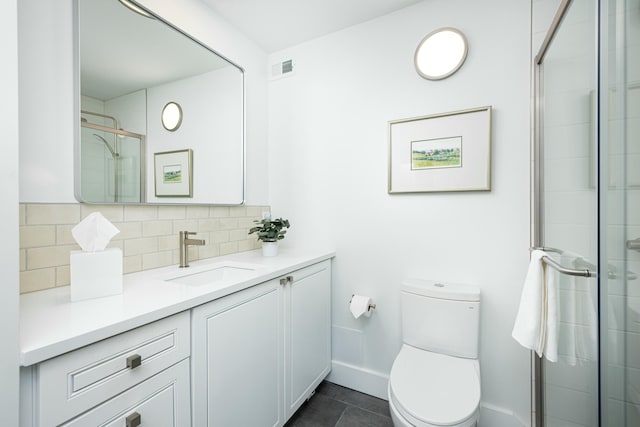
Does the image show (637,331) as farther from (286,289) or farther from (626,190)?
(286,289)

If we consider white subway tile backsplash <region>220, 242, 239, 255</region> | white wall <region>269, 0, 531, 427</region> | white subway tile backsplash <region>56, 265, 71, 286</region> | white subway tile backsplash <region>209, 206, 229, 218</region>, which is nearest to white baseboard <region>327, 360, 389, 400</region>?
white wall <region>269, 0, 531, 427</region>

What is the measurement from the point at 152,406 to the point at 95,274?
48 cm

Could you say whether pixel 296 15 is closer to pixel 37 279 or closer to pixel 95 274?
pixel 95 274

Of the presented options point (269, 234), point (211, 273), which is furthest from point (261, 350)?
point (269, 234)

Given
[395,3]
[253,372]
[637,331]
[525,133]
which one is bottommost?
[253,372]

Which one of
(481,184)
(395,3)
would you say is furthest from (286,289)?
(395,3)

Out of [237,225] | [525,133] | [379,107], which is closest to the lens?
[525,133]

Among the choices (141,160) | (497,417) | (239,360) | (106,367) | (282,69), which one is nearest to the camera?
(106,367)

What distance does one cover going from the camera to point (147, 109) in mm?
1441

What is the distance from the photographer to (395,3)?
172 cm

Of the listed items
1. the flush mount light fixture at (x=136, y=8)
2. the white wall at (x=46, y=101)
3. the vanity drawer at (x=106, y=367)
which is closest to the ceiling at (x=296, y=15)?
the flush mount light fixture at (x=136, y=8)

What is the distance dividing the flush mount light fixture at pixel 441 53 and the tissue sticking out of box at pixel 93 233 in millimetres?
1798

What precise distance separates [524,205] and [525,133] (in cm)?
38

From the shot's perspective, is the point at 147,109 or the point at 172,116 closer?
the point at 147,109
